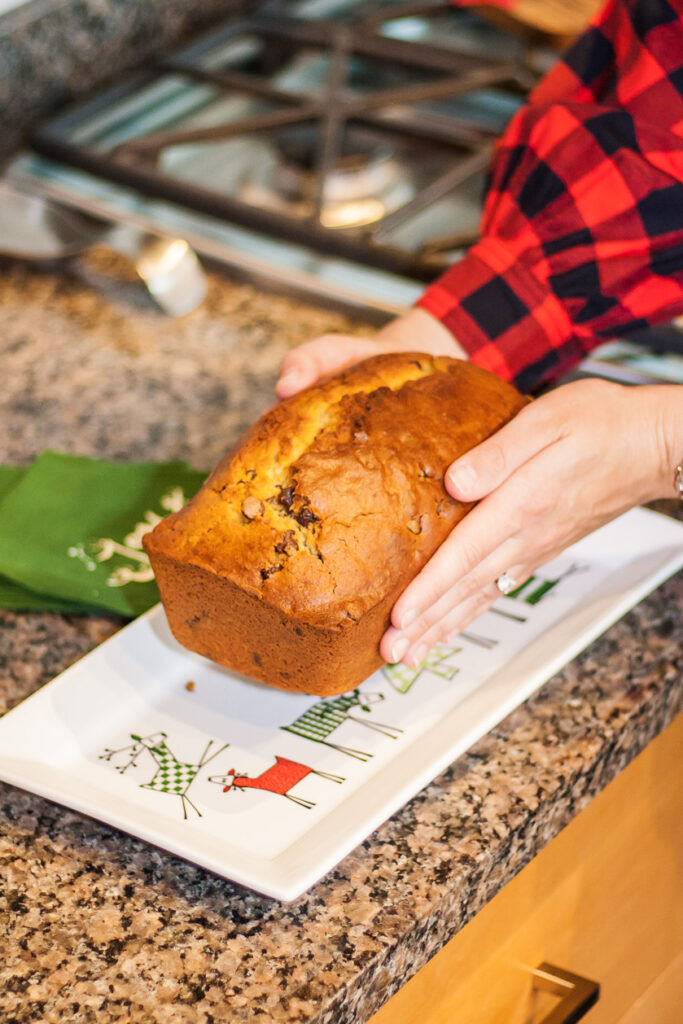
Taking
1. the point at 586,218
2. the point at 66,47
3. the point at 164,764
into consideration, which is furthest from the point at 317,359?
the point at 66,47

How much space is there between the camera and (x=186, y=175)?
5.14ft

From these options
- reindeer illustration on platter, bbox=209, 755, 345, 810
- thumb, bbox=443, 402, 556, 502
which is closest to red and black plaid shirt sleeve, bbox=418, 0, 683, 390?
thumb, bbox=443, 402, 556, 502

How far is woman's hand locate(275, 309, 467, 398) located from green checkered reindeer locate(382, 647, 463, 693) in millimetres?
264

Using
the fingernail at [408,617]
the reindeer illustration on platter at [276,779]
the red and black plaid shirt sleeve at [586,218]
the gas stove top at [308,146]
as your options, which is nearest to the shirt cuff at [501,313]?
the red and black plaid shirt sleeve at [586,218]

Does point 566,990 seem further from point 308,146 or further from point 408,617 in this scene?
point 308,146

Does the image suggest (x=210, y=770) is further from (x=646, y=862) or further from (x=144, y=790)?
(x=646, y=862)

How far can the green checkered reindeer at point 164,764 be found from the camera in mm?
800

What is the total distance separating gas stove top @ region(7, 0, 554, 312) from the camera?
53.0 inches

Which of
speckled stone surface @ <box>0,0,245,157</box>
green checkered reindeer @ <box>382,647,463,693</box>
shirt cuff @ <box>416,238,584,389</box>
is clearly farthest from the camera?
speckled stone surface @ <box>0,0,245,157</box>

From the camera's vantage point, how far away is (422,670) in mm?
910

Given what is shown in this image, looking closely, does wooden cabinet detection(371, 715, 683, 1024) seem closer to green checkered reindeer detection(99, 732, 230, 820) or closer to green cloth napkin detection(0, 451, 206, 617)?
green checkered reindeer detection(99, 732, 230, 820)

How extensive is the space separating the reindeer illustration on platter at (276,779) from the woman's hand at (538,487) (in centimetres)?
11

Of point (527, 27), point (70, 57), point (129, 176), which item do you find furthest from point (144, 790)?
point (527, 27)

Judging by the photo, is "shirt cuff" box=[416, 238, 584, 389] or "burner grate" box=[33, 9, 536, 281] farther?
"burner grate" box=[33, 9, 536, 281]
